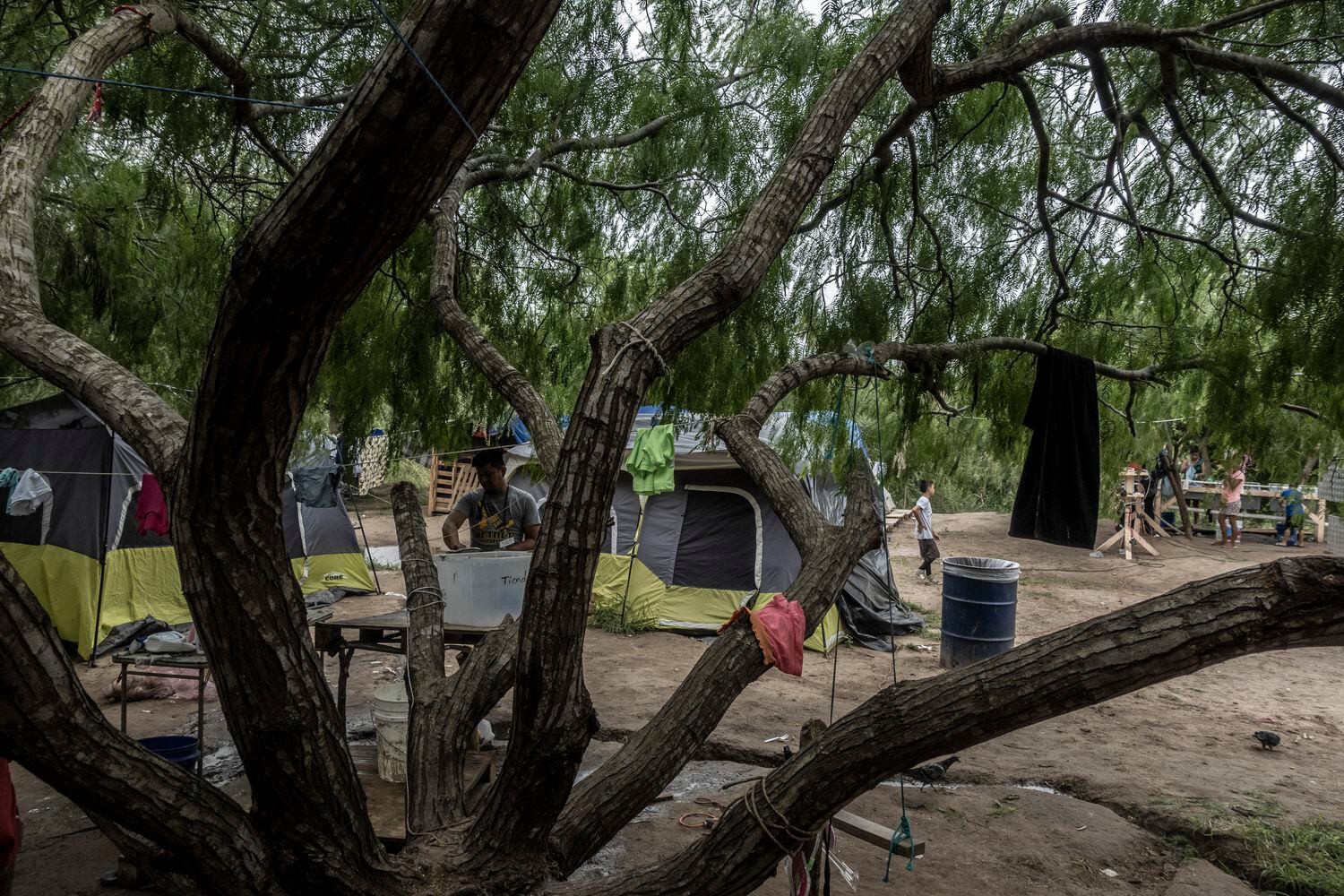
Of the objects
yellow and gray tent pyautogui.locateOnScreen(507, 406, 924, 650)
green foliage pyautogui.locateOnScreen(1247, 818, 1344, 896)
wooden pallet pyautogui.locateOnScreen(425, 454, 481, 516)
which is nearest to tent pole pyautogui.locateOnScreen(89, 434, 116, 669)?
yellow and gray tent pyautogui.locateOnScreen(507, 406, 924, 650)

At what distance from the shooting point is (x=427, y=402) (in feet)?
15.6

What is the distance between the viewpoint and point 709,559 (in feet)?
27.0

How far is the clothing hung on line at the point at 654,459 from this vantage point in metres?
4.66

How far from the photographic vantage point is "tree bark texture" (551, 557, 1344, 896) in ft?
5.22

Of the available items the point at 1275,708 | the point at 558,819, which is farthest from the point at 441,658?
the point at 1275,708

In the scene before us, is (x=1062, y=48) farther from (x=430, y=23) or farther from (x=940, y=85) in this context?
(x=430, y=23)

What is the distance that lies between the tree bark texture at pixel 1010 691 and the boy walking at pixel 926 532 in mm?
8820

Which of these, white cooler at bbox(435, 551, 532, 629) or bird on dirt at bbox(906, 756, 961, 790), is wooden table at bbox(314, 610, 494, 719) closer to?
white cooler at bbox(435, 551, 532, 629)

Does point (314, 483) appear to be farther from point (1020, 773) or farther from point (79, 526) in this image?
point (1020, 773)

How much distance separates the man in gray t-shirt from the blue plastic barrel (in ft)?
11.6

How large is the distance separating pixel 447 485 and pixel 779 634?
14.5 m

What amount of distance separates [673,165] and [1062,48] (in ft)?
7.38

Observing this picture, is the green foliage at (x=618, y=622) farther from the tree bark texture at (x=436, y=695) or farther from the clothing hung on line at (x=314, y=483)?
the tree bark texture at (x=436, y=695)

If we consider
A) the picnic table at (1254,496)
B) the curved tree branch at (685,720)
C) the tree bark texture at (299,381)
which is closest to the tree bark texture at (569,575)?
the curved tree branch at (685,720)
